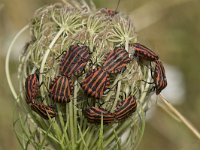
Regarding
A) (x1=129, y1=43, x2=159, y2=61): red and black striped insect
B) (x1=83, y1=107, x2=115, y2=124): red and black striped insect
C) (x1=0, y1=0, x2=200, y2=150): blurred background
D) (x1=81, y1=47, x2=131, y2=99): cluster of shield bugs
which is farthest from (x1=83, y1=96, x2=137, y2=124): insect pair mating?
(x1=0, y1=0, x2=200, y2=150): blurred background

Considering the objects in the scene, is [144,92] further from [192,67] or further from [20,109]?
[192,67]

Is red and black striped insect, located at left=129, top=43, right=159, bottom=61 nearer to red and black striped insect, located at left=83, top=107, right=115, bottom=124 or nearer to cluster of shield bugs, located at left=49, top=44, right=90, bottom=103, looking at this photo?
cluster of shield bugs, located at left=49, top=44, right=90, bottom=103

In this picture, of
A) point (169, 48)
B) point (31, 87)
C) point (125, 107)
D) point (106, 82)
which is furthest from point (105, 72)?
point (169, 48)

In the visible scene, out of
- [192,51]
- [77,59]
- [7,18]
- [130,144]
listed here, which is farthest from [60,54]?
[192,51]

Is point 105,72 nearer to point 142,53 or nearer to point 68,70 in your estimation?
point 68,70

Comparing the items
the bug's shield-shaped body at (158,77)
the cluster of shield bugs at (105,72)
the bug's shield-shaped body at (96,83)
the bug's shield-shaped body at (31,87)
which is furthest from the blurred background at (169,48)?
the bug's shield-shaped body at (96,83)

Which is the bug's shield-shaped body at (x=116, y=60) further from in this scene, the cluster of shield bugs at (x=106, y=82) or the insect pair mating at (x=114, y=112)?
the insect pair mating at (x=114, y=112)
